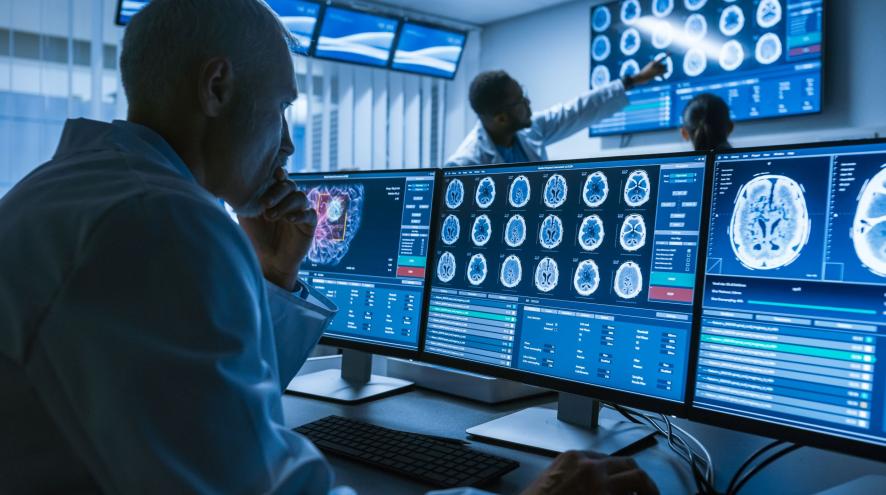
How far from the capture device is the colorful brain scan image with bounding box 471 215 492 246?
4.13 ft

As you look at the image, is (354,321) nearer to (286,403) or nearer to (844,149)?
(286,403)

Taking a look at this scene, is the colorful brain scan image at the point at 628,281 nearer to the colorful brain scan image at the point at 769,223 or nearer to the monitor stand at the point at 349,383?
the colorful brain scan image at the point at 769,223

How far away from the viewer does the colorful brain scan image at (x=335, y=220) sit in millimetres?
1487

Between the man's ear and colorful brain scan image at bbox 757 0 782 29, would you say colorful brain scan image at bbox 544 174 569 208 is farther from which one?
colorful brain scan image at bbox 757 0 782 29

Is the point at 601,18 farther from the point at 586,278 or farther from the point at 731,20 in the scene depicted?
the point at 586,278

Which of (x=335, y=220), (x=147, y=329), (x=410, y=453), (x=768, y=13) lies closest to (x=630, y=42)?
(x=768, y=13)

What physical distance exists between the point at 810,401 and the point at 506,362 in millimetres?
476

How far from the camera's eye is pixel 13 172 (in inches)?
137

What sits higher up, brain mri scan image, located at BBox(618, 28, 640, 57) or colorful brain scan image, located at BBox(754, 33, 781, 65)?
brain mri scan image, located at BBox(618, 28, 640, 57)

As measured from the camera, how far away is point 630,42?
3.96m

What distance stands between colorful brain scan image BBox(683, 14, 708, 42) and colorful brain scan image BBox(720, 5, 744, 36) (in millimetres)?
94

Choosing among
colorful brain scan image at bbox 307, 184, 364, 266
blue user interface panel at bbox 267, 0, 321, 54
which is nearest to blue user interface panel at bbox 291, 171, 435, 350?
colorful brain scan image at bbox 307, 184, 364, 266

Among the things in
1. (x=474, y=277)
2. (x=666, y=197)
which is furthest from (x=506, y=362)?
(x=666, y=197)

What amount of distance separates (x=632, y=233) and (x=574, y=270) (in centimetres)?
11
